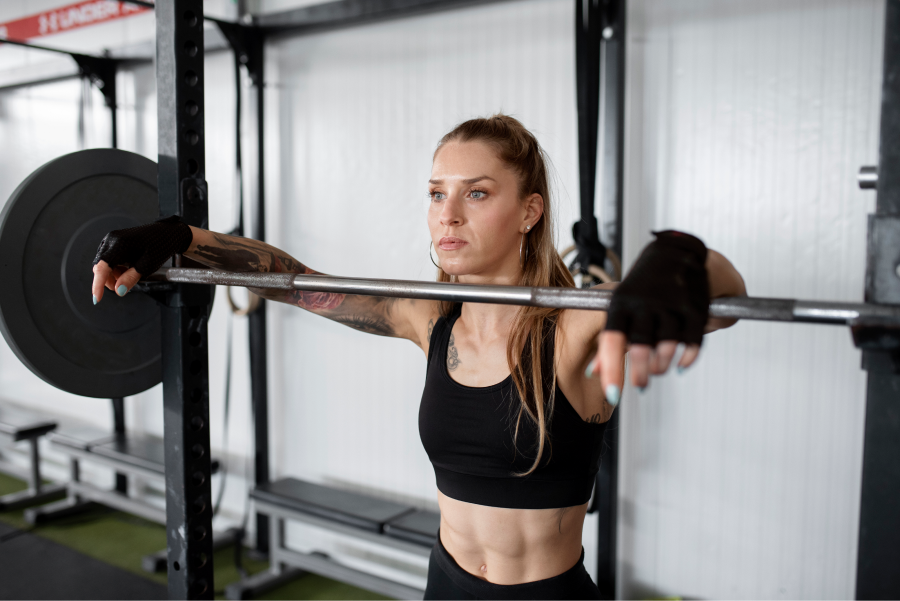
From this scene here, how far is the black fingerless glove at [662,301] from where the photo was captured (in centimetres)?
68

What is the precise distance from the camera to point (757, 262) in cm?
215

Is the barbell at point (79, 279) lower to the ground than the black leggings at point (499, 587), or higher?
higher

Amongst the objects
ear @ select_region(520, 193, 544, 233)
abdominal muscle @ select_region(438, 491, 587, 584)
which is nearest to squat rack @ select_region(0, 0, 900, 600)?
abdominal muscle @ select_region(438, 491, 587, 584)

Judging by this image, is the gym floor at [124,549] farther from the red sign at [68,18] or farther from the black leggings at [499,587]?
the red sign at [68,18]

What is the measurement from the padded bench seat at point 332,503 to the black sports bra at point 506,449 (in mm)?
1454

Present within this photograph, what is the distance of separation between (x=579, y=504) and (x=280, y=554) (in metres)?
2.13

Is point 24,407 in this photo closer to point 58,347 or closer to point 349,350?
point 349,350

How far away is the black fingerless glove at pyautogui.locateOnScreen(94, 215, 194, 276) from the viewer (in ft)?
3.84

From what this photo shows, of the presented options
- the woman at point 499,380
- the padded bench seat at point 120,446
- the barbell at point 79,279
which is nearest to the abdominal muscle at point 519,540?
the woman at point 499,380

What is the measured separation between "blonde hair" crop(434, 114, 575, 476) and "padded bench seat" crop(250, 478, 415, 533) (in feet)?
4.83

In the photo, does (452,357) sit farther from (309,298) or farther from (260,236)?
(260,236)

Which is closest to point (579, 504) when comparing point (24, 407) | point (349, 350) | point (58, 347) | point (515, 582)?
point (515, 582)

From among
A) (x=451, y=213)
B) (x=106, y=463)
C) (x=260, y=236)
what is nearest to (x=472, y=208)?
(x=451, y=213)

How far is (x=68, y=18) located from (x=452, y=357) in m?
3.69
